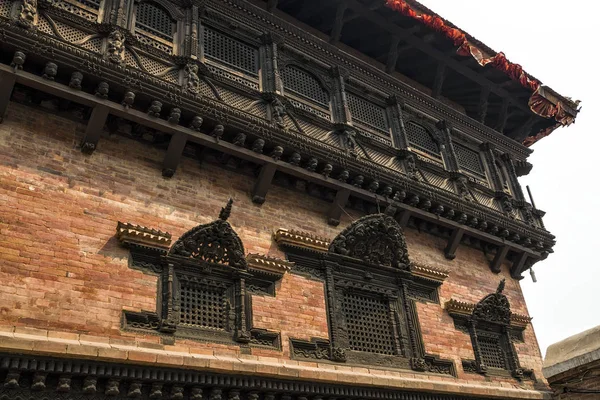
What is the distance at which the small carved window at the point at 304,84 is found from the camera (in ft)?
37.5

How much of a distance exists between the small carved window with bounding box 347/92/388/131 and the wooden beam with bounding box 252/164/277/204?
313 cm

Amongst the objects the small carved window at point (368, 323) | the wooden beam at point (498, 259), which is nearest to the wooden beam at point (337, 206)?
the small carved window at point (368, 323)

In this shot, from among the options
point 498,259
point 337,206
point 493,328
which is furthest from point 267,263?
point 498,259

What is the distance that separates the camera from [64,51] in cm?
795

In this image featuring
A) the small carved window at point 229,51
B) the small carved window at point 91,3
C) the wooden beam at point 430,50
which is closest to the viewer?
the small carved window at point 91,3

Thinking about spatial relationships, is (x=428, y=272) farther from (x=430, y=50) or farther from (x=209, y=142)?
(x=430, y=50)

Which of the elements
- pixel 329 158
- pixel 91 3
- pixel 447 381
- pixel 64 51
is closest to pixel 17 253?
pixel 64 51

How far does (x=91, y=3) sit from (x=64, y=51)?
179cm

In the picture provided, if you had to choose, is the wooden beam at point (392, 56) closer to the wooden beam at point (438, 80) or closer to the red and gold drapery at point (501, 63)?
the red and gold drapery at point (501, 63)

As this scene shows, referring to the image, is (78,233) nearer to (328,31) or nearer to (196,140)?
(196,140)

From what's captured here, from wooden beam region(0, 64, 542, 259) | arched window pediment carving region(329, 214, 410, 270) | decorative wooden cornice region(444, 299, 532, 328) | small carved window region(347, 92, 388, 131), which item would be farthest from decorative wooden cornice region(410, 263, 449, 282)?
small carved window region(347, 92, 388, 131)

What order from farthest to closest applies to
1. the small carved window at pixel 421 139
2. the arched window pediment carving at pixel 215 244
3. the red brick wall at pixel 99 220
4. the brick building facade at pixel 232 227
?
the small carved window at pixel 421 139, the arched window pediment carving at pixel 215 244, the brick building facade at pixel 232 227, the red brick wall at pixel 99 220

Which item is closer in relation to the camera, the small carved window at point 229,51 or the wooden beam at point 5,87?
the wooden beam at point 5,87

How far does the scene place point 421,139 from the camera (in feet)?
43.9
